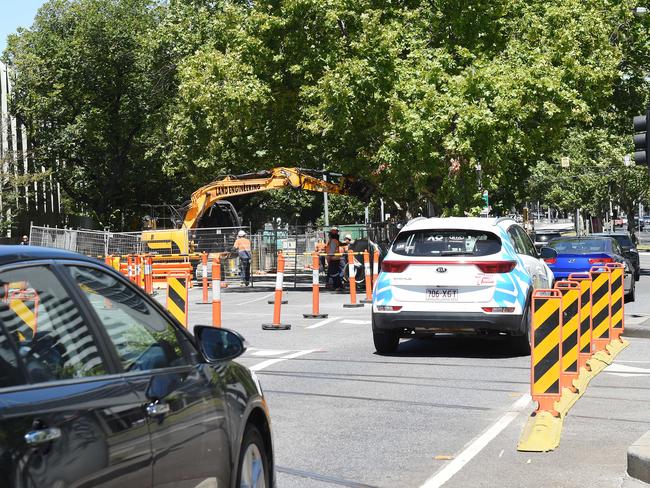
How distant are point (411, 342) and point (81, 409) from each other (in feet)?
42.1

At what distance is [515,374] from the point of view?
1238 cm

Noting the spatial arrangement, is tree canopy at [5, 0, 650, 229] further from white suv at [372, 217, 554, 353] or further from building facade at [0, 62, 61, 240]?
white suv at [372, 217, 554, 353]

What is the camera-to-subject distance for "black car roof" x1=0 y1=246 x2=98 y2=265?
11.6ft

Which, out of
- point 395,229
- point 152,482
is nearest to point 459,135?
point 395,229

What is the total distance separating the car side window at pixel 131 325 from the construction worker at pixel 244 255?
100 feet

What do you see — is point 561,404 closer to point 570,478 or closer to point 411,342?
point 570,478

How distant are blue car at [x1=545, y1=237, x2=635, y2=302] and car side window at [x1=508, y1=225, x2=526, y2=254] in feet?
27.7

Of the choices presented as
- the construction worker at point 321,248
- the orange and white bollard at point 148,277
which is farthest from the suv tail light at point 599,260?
the construction worker at point 321,248

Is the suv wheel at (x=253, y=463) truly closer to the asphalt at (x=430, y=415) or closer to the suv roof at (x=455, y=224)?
the asphalt at (x=430, y=415)

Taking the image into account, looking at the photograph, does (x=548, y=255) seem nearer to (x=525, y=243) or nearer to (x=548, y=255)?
(x=548, y=255)

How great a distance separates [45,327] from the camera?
368 cm

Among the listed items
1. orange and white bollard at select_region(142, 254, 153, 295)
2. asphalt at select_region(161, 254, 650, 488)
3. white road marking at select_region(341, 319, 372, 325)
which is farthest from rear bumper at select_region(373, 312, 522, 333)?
orange and white bollard at select_region(142, 254, 153, 295)

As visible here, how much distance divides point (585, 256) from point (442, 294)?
442 inches

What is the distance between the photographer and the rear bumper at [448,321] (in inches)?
536
